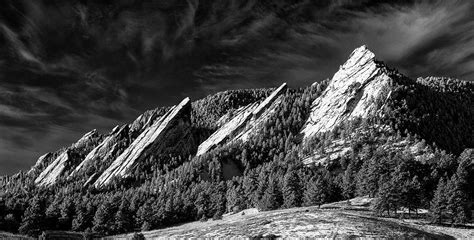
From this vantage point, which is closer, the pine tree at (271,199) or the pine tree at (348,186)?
the pine tree at (348,186)

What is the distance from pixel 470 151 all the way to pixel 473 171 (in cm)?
3164

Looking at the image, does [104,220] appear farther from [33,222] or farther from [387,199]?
[387,199]

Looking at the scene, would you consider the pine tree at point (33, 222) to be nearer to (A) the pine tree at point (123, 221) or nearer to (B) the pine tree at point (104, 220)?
(B) the pine tree at point (104, 220)

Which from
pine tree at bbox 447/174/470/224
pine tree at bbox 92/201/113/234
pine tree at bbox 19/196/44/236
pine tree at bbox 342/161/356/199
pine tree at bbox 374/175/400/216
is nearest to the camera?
pine tree at bbox 447/174/470/224

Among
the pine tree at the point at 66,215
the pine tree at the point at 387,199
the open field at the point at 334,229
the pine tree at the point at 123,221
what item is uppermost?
the pine tree at the point at 66,215

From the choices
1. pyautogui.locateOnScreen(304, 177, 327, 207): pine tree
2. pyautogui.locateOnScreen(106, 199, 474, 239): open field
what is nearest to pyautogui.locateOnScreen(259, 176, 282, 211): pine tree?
pyautogui.locateOnScreen(304, 177, 327, 207): pine tree

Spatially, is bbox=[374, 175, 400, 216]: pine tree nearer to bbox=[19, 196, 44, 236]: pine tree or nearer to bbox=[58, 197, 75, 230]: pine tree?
bbox=[19, 196, 44, 236]: pine tree

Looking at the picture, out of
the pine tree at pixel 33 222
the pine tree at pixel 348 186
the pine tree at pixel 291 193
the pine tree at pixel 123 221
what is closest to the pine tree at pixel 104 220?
the pine tree at pixel 123 221

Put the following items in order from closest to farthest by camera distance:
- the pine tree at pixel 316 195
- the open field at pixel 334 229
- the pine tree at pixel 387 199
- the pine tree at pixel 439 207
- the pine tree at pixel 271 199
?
the open field at pixel 334 229 → the pine tree at pixel 439 207 → the pine tree at pixel 387 199 → the pine tree at pixel 316 195 → the pine tree at pixel 271 199

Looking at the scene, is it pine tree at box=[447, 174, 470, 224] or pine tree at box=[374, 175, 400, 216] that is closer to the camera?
pine tree at box=[447, 174, 470, 224]

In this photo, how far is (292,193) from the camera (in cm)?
13638

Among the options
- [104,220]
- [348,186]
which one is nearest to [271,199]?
[348,186]

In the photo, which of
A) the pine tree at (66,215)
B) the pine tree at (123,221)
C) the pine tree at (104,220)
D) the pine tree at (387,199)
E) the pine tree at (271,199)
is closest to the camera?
the pine tree at (387,199)

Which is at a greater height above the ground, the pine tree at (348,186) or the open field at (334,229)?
the pine tree at (348,186)
